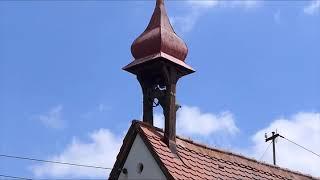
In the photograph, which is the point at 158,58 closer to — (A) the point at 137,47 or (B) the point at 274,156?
(A) the point at 137,47

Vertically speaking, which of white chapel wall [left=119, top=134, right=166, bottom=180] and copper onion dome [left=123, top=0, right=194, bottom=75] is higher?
copper onion dome [left=123, top=0, right=194, bottom=75]

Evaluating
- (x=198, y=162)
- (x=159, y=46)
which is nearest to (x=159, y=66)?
(x=159, y=46)

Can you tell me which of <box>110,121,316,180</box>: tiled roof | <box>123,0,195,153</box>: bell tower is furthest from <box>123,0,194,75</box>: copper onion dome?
<box>110,121,316,180</box>: tiled roof

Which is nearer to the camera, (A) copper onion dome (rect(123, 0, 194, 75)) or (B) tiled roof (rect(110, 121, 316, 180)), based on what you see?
(B) tiled roof (rect(110, 121, 316, 180))

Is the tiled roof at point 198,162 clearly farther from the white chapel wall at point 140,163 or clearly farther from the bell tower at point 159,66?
the bell tower at point 159,66

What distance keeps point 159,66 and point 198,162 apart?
9.16ft

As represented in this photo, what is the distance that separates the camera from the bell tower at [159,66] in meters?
18.2

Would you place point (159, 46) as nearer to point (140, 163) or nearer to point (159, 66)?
point (159, 66)

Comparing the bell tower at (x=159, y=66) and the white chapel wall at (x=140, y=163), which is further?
the bell tower at (x=159, y=66)

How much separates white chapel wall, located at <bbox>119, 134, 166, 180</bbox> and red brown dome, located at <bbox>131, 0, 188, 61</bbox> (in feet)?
8.37

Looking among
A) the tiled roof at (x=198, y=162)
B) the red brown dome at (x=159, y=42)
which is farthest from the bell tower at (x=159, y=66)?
the tiled roof at (x=198, y=162)

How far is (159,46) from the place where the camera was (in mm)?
18219

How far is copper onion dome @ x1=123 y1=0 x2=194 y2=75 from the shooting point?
18.2 meters

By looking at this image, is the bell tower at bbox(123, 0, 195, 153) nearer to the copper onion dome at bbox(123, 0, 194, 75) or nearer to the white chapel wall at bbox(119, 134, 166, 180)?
the copper onion dome at bbox(123, 0, 194, 75)
